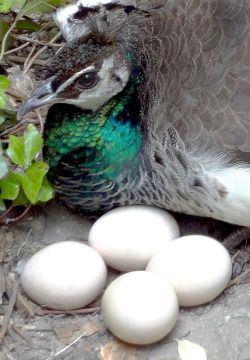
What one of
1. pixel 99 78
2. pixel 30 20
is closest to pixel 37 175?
pixel 99 78

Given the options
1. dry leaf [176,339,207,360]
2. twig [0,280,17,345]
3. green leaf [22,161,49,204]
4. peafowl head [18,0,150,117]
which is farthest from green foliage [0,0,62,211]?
dry leaf [176,339,207,360]

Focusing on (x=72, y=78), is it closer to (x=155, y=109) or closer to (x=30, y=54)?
(x=155, y=109)

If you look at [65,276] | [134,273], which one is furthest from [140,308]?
[65,276]

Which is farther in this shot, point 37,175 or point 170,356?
point 37,175

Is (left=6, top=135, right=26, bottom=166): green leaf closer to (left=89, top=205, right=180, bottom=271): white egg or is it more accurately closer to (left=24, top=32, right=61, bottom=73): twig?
(left=89, top=205, right=180, bottom=271): white egg

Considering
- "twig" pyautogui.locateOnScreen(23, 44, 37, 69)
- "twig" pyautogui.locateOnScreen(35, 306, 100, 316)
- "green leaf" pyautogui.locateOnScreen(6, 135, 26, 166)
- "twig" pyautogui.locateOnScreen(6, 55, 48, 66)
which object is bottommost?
"twig" pyautogui.locateOnScreen(35, 306, 100, 316)

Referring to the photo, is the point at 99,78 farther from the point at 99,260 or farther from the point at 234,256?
the point at 234,256
